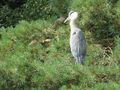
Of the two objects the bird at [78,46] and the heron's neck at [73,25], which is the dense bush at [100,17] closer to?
the heron's neck at [73,25]

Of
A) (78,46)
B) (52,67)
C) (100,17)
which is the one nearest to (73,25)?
(78,46)

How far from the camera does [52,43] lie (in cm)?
248

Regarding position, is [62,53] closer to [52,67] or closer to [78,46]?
[78,46]

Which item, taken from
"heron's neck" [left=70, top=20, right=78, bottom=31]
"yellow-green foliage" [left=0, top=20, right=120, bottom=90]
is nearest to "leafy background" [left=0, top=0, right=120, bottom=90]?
"yellow-green foliage" [left=0, top=20, right=120, bottom=90]

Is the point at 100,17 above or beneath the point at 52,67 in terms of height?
above

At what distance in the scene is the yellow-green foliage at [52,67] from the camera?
205 centimetres

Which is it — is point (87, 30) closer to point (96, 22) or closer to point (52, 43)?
point (96, 22)

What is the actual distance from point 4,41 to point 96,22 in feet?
1.75

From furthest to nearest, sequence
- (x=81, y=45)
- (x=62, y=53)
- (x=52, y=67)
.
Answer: (x=62, y=53) → (x=81, y=45) → (x=52, y=67)

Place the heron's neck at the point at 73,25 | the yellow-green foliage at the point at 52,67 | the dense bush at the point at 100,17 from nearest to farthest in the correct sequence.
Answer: the yellow-green foliage at the point at 52,67 → the heron's neck at the point at 73,25 → the dense bush at the point at 100,17

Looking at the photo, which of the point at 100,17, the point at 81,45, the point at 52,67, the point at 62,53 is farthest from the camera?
the point at 100,17

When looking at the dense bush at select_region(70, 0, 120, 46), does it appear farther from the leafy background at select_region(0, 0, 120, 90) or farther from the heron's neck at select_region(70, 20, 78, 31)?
the heron's neck at select_region(70, 20, 78, 31)

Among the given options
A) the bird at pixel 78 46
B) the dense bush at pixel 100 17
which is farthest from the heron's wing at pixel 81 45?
the dense bush at pixel 100 17

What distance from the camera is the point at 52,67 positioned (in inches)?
81.6
